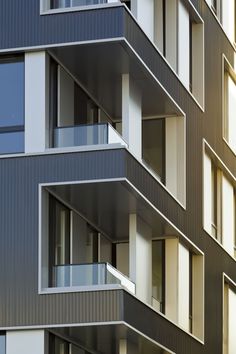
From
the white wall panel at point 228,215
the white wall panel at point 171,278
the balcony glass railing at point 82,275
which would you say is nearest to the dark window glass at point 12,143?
the balcony glass railing at point 82,275

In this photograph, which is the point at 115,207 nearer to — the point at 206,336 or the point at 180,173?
the point at 180,173

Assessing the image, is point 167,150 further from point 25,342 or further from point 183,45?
point 25,342

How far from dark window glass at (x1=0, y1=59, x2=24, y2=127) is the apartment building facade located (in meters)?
0.03

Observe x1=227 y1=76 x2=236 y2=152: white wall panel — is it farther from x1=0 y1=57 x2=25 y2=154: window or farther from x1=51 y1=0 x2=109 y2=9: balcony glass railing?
x1=0 y1=57 x2=25 y2=154: window

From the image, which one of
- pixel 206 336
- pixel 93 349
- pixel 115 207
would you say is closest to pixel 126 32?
pixel 115 207

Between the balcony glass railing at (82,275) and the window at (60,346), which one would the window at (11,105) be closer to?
the balcony glass railing at (82,275)

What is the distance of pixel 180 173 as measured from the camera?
145 feet

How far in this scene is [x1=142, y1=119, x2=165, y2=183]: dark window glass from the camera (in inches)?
1743

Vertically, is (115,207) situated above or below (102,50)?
below

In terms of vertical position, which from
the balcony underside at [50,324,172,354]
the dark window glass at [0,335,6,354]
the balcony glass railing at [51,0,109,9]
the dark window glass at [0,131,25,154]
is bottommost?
the dark window glass at [0,335,6,354]

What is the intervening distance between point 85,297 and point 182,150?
8721mm

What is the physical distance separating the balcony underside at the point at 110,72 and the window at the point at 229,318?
8.77 m

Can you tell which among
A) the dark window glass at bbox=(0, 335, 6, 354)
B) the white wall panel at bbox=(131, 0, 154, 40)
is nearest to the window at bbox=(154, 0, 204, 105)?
the white wall panel at bbox=(131, 0, 154, 40)

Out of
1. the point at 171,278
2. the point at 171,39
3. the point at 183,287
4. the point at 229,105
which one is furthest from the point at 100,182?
the point at 229,105
